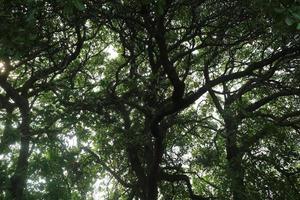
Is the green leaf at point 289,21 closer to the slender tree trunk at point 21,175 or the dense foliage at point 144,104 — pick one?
the dense foliage at point 144,104

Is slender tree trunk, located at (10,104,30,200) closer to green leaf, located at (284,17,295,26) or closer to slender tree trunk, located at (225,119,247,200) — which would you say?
slender tree trunk, located at (225,119,247,200)

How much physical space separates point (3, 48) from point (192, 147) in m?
12.6

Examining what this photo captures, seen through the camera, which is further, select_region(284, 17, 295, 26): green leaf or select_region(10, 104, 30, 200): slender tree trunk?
select_region(10, 104, 30, 200): slender tree trunk

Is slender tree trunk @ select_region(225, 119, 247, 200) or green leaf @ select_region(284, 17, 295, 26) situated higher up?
slender tree trunk @ select_region(225, 119, 247, 200)

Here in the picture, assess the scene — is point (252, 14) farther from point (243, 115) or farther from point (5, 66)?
point (5, 66)

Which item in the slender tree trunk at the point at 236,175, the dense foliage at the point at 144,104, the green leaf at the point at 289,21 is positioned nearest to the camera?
the green leaf at the point at 289,21

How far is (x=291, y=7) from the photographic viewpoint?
4.06m

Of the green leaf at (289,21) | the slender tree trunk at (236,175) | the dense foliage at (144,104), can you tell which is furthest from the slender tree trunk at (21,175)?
the green leaf at (289,21)

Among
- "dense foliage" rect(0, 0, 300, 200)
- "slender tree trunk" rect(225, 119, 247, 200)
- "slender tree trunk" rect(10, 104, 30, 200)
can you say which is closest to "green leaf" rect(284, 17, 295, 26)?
"dense foliage" rect(0, 0, 300, 200)

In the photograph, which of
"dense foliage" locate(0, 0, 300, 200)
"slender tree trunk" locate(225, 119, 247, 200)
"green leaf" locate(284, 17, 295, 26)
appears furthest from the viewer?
"slender tree trunk" locate(225, 119, 247, 200)

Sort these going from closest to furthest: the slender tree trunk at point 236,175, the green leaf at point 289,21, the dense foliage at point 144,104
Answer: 1. the green leaf at point 289,21
2. the dense foliage at point 144,104
3. the slender tree trunk at point 236,175

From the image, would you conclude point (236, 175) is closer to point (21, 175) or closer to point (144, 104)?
point (144, 104)

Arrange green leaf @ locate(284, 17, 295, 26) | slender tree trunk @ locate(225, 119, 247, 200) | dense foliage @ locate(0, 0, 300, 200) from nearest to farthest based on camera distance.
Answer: green leaf @ locate(284, 17, 295, 26)
dense foliage @ locate(0, 0, 300, 200)
slender tree trunk @ locate(225, 119, 247, 200)

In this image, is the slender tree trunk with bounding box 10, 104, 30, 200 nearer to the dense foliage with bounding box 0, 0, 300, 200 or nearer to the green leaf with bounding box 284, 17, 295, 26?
the dense foliage with bounding box 0, 0, 300, 200
